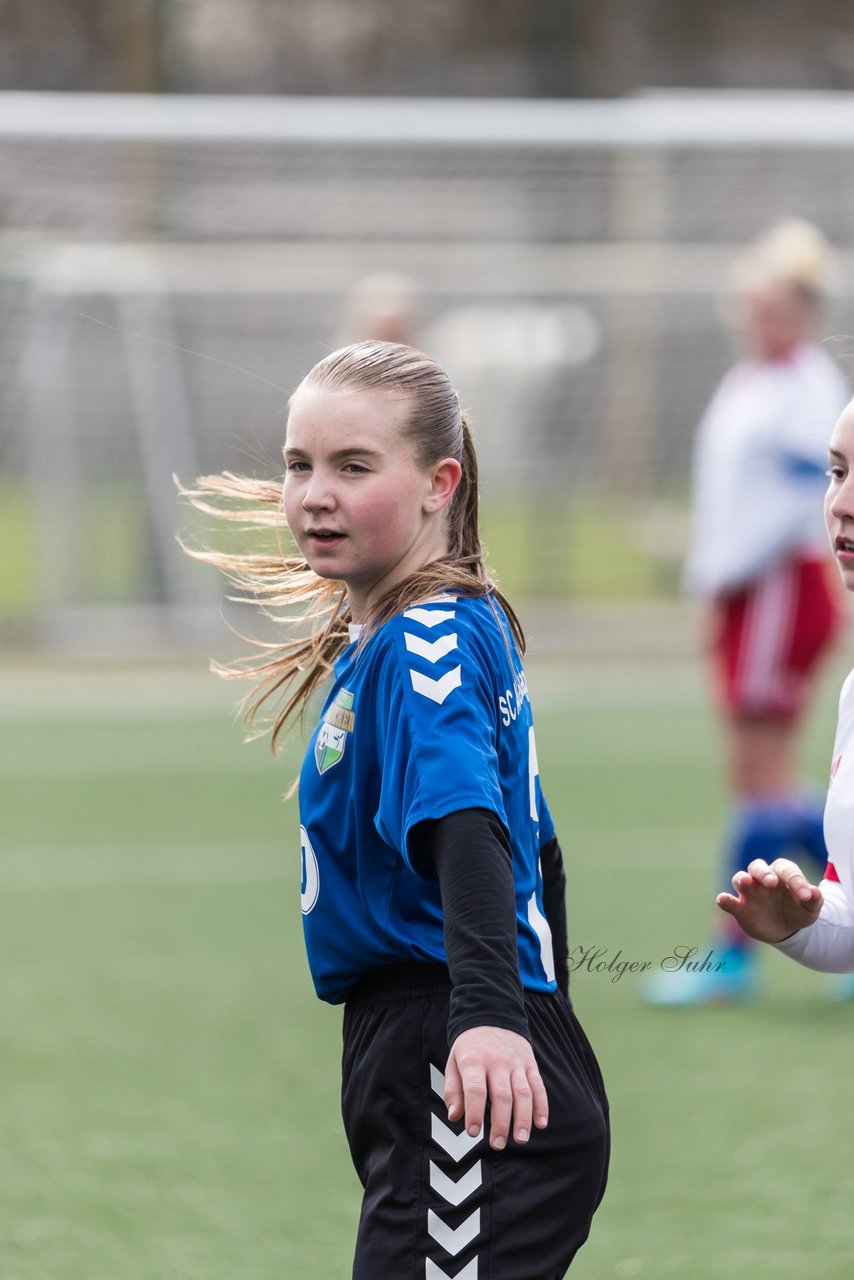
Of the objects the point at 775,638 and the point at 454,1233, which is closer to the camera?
the point at 454,1233

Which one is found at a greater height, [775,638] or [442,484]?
[442,484]

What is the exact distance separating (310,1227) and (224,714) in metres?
6.77

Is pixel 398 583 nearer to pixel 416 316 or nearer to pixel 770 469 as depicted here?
pixel 770 469

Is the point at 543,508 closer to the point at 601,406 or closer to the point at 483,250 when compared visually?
the point at 601,406

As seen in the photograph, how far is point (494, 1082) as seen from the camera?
1.95 metres

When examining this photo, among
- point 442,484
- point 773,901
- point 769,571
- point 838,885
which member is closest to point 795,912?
point 773,901

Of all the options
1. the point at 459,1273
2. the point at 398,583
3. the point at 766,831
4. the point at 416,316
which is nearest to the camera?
the point at 459,1273

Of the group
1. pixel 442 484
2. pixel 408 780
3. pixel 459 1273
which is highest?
pixel 442 484

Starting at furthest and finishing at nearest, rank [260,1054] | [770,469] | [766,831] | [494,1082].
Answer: [770,469] < [766,831] < [260,1054] < [494,1082]

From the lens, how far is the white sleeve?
7.63 ft

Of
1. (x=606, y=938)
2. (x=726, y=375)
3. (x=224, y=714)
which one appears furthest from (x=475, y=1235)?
(x=726, y=375)

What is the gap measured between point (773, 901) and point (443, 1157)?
48 cm

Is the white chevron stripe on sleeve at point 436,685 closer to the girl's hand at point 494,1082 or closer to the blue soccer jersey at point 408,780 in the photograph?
the blue soccer jersey at point 408,780

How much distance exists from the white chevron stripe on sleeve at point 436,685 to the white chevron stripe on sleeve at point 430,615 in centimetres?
8
